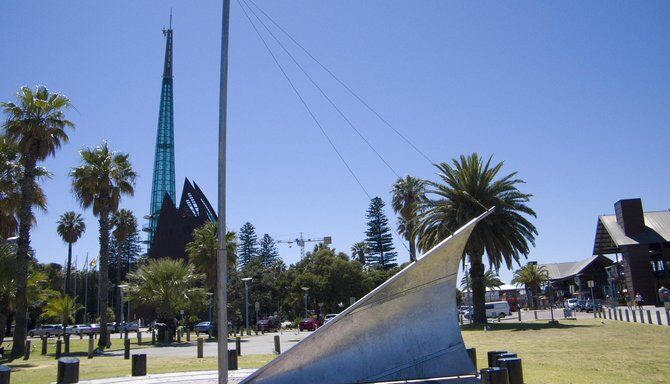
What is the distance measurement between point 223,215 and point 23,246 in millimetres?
20606

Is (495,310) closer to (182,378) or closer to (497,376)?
(182,378)

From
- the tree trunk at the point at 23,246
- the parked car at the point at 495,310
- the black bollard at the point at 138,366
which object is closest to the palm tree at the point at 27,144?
the tree trunk at the point at 23,246

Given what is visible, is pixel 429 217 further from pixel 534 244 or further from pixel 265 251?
pixel 265 251

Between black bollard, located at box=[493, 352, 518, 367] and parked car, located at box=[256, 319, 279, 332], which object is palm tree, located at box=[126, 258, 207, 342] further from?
black bollard, located at box=[493, 352, 518, 367]

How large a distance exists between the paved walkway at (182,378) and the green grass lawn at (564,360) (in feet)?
5.08

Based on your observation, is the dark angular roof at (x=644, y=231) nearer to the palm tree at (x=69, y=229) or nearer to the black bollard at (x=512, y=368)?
the black bollard at (x=512, y=368)

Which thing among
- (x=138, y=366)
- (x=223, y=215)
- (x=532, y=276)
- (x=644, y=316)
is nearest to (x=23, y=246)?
(x=138, y=366)

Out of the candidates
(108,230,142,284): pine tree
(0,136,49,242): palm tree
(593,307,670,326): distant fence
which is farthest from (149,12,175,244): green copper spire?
(593,307,670,326): distant fence

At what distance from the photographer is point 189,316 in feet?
151

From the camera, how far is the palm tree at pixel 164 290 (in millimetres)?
37219

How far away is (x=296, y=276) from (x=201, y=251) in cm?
3136

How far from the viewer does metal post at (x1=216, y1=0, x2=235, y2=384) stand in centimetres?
1034

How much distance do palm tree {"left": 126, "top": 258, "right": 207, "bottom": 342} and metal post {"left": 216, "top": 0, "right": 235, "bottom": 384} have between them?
1105 inches

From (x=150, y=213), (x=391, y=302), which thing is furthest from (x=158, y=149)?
(x=391, y=302)
